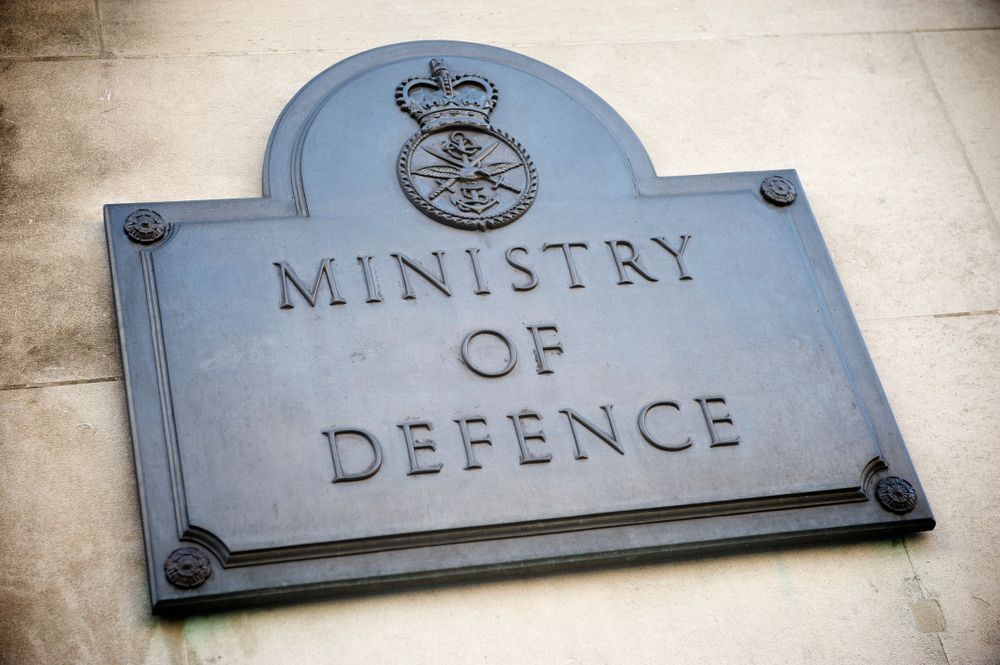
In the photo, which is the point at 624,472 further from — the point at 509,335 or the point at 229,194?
the point at 229,194

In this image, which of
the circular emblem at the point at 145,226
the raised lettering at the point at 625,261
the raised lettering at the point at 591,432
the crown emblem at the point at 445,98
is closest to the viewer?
the raised lettering at the point at 591,432

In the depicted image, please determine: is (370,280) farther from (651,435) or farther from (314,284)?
(651,435)

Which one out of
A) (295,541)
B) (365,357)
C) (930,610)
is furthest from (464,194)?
(930,610)

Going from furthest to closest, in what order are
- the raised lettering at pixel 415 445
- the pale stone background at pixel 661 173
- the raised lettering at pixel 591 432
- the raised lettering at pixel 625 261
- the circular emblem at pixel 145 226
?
the raised lettering at pixel 625 261, the circular emblem at pixel 145 226, the raised lettering at pixel 591 432, the raised lettering at pixel 415 445, the pale stone background at pixel 661 173

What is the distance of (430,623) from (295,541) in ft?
1.49

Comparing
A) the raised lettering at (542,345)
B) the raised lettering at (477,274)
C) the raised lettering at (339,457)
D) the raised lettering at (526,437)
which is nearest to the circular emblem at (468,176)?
the raised lettering at (477,274)

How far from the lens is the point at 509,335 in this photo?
382cm

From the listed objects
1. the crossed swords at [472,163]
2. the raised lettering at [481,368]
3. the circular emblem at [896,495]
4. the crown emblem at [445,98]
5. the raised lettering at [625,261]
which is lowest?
the circular emblem at [896,495]

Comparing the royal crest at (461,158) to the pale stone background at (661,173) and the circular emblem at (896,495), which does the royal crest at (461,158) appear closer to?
the pale stone background at (661,173)

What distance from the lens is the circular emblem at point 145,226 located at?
148 inches

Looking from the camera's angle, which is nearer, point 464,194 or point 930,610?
point 930,610

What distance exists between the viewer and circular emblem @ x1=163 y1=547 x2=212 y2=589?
3234 millimetres

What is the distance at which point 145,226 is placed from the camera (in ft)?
12.4

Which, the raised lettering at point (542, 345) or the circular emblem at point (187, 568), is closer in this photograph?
the circular emblem at point (187, 568)
